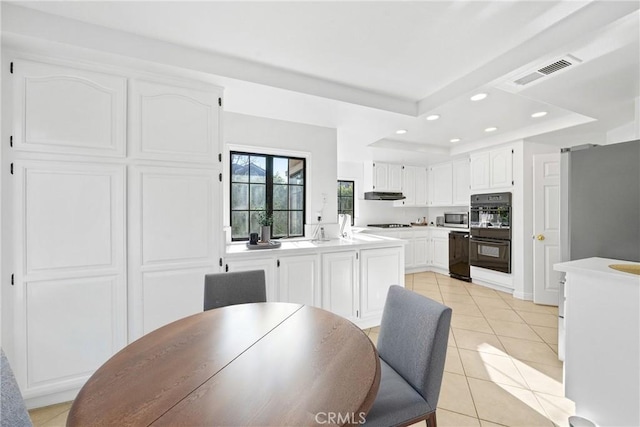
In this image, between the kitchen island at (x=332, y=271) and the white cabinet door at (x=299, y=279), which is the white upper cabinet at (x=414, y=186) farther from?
the white cabinet door at (x=299, y=279)

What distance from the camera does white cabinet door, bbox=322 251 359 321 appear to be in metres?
2.69

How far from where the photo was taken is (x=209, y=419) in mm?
691

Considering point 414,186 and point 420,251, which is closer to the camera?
point 420,251

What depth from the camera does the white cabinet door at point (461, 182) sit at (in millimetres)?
4945

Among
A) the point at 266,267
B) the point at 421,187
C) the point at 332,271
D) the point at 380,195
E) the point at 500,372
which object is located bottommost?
the point at 500,372

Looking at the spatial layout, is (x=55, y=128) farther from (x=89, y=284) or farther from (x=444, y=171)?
(x=444, y=171)

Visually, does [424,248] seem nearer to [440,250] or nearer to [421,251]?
[421,251]

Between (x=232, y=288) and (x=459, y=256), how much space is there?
14.5ft

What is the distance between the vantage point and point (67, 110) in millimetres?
1770

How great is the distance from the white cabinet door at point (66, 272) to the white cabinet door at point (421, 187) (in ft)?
17.2

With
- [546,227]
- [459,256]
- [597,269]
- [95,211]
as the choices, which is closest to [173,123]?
[95,211]


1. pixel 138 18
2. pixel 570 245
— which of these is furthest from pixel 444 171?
pixel 138 18
